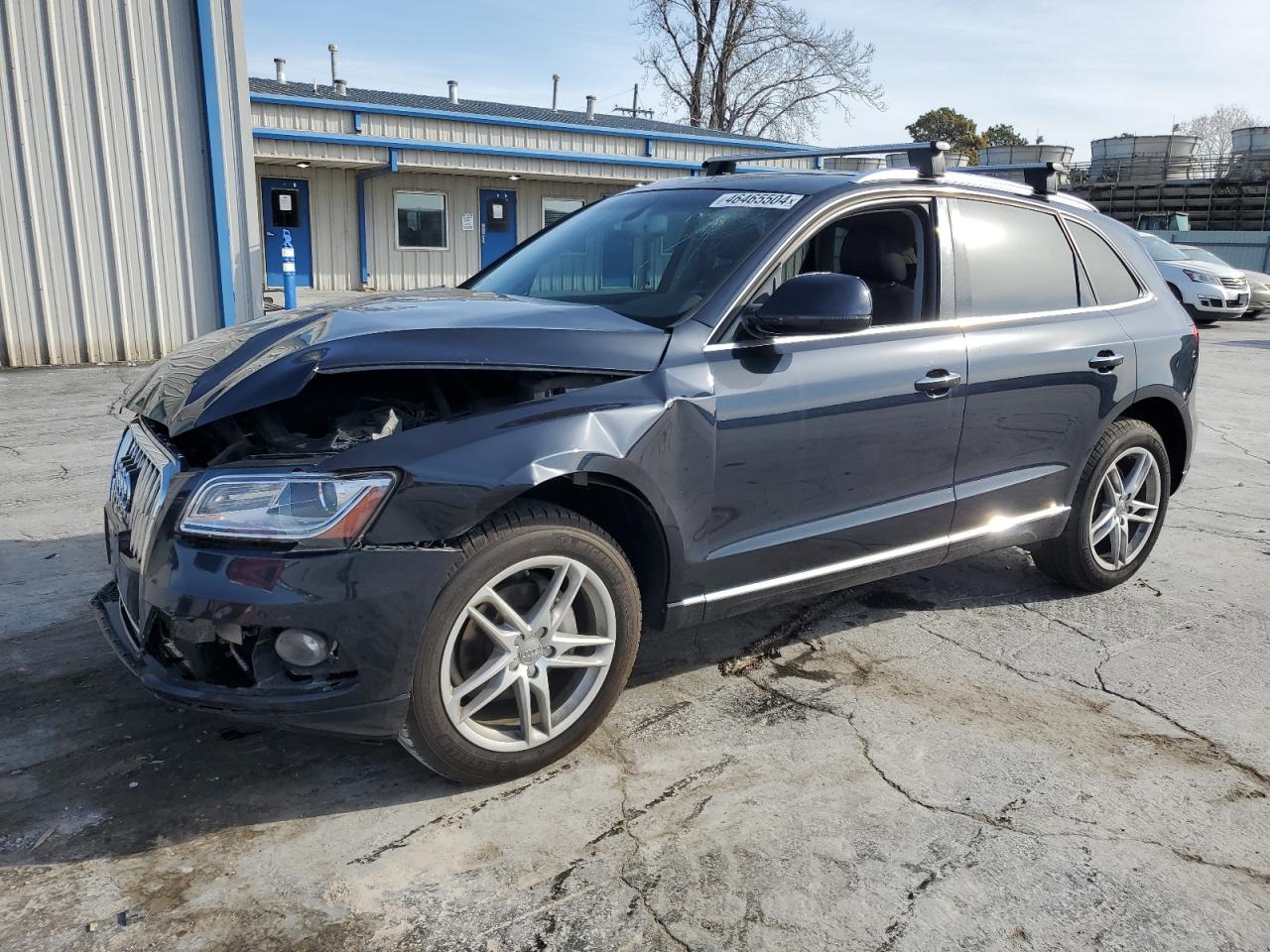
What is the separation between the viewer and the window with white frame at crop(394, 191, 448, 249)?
21.7 m

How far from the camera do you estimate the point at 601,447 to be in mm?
2799

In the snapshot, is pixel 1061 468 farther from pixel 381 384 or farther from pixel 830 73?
pixel 830 73

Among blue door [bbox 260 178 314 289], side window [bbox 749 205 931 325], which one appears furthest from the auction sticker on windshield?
blue door [bbox 260 178 314 289]

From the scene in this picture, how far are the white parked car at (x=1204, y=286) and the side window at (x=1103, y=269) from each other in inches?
551

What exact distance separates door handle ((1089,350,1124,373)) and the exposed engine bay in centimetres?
233

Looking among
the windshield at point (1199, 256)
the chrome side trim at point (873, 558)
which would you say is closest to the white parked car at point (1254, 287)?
the windshield at point (1199, 256)

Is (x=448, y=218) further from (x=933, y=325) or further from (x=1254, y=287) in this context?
(x=933, y=325)

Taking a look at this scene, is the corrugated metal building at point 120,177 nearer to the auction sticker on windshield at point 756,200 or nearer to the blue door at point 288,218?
the auction sticker on windshield at point 756,200

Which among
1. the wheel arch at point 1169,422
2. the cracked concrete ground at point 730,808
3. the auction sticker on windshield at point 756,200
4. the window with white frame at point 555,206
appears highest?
the window with white frame at point 555,206

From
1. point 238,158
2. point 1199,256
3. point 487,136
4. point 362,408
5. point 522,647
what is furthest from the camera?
point 487,136

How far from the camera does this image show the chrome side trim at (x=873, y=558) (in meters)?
3.19

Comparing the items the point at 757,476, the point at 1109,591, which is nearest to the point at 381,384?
the point at 757,476

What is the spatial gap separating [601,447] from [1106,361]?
2.54m

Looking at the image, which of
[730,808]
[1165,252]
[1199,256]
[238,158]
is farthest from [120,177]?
[1199,256]
